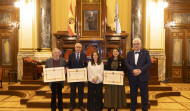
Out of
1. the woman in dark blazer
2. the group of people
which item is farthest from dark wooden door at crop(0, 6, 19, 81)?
the woman in dark blazer

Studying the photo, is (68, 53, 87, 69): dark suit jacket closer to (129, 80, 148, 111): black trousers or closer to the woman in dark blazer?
the woman in dark blazer

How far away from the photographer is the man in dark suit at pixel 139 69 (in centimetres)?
412

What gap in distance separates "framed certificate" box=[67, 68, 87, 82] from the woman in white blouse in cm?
18

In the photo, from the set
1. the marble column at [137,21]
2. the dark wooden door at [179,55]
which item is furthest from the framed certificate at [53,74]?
the dark wooden door at [179,55]

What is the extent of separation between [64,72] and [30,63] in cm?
388

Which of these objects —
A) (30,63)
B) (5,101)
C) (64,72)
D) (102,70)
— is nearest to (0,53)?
(30,63)

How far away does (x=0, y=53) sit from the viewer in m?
9.23

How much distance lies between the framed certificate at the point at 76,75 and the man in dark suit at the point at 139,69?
3.28ft

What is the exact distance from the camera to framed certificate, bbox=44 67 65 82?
423 centimetres

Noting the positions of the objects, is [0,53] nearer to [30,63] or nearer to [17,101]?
[30,63]

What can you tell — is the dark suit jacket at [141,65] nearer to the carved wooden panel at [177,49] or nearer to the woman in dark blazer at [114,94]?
the woman in dark blazer at [114,94]

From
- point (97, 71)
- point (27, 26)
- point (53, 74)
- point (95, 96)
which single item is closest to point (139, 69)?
point (97, 71)

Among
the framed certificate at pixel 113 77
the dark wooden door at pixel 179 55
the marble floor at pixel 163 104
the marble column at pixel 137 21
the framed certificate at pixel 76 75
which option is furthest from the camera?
the dark wooden door at pixel 179 55

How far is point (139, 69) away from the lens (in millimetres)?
4086
